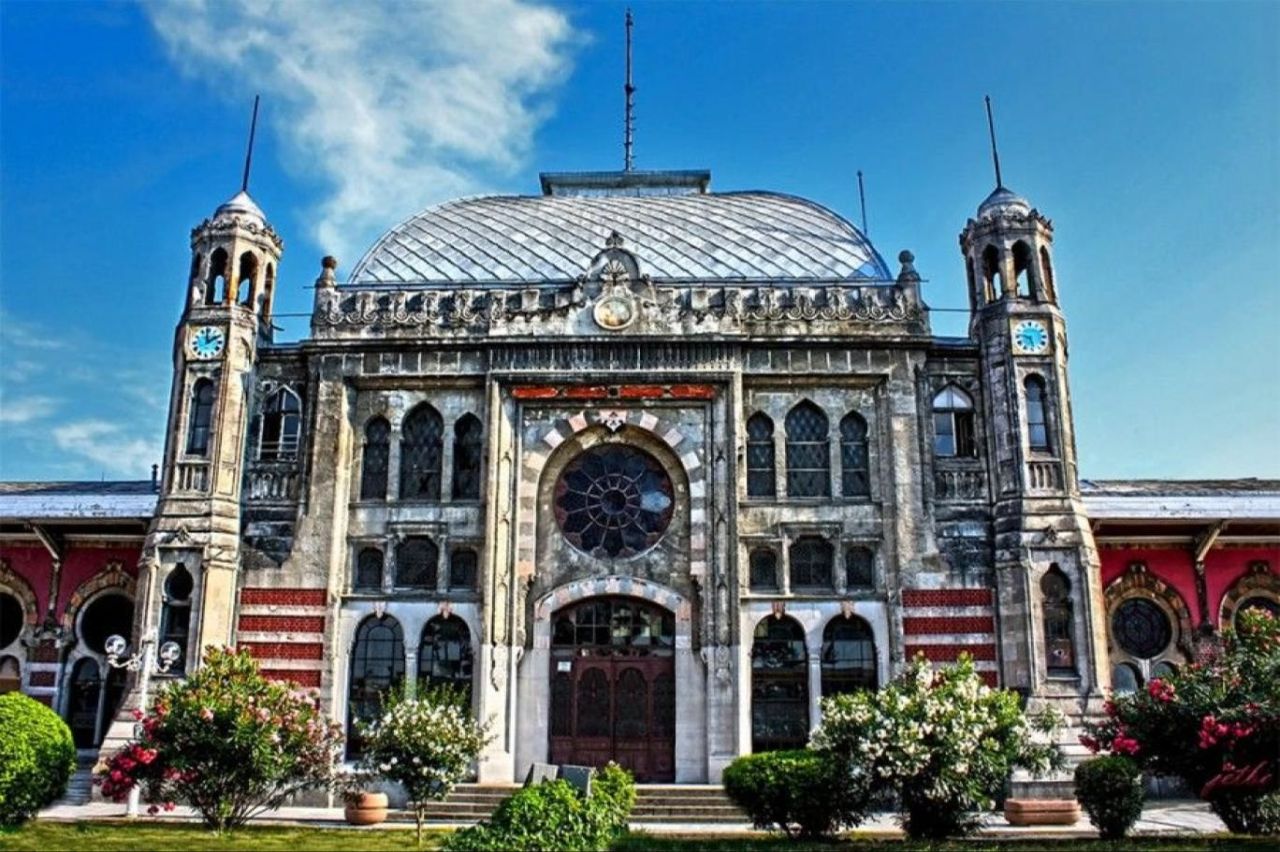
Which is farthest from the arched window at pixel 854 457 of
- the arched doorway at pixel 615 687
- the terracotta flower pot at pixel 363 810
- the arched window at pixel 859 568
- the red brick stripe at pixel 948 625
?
the terracotta flower pot at pixel 363 810

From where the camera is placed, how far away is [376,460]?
25.3 meters

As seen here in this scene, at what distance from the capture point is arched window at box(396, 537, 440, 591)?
24.4 m

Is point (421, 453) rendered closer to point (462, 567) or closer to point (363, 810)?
point (462, 567)

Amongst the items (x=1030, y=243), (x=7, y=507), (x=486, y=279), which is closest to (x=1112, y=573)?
(x=1030, y=243)

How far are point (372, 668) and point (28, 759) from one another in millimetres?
8307

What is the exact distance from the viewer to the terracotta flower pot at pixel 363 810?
1977cm

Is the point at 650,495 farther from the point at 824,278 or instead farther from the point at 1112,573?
the point at 1112,573

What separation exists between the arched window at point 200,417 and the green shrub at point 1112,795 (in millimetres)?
19367

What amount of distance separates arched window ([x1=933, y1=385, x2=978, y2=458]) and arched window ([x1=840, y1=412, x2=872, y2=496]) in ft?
5.59

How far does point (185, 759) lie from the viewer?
17.0 meters

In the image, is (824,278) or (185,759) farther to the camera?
(824,278)

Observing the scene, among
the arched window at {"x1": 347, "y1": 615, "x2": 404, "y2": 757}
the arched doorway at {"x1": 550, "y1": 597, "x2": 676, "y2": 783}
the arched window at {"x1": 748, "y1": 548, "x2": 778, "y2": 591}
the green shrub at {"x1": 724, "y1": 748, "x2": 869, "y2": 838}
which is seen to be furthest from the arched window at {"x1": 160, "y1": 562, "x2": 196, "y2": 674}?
the green shrub at {"x1": 724, "y1": 748, "x2": 869, "y2": 838}

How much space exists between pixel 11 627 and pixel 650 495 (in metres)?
16.4

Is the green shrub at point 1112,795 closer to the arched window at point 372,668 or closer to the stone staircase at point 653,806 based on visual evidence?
the stone staircase at point 653,806
